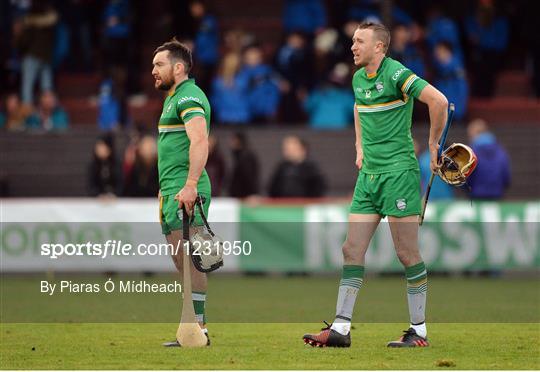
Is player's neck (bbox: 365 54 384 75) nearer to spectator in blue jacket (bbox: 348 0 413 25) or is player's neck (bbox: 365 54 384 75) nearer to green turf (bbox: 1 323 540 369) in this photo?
green turf (bbox: 1 323 540 369)

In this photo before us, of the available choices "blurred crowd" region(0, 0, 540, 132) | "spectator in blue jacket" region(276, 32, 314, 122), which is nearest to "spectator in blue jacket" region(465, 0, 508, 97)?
"blurred crowd" region(0, 0, 540, 132)

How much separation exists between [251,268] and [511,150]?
17.9 feet

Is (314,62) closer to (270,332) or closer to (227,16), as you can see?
(227,16)

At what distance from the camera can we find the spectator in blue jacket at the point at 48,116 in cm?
2317

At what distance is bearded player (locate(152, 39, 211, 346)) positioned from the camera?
1030 centimetres

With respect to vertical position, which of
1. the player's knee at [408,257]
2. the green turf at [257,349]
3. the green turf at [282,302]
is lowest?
the green turf at [282,302]

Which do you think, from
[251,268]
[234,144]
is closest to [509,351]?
[251,268]

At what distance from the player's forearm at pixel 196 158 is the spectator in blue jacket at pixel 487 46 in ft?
46.9

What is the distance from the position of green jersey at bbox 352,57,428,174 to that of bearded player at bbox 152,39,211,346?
1.25 meters

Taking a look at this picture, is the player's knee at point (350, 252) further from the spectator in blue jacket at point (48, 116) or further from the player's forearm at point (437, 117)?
the spectator in blue jacket at point (48, 116)

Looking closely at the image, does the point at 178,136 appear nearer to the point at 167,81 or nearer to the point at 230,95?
the point at 167,81

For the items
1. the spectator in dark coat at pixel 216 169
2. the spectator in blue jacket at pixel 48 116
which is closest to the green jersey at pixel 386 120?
the spectator in dark coat at pixel 216 169

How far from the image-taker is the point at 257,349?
10.5 m

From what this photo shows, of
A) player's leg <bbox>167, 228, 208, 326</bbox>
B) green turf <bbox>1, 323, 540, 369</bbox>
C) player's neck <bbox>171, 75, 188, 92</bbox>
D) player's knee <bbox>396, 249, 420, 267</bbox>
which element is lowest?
green turf <bbox>1, 323, 540, 369</bbox>
